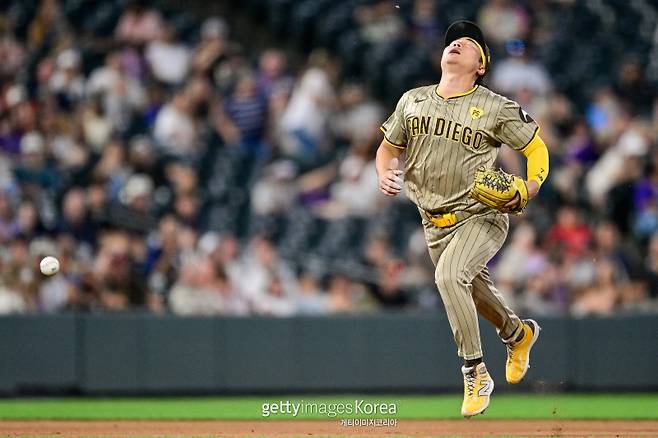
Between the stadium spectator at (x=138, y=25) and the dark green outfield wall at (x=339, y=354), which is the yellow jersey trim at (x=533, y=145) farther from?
the stadium spectator at (x=138, y=25)

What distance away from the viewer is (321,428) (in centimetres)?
930

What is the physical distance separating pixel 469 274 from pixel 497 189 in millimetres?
563

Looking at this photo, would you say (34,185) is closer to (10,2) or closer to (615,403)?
(10,2)

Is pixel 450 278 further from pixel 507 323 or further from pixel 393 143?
pixel 393 143

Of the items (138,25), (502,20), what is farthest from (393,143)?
(138,25)

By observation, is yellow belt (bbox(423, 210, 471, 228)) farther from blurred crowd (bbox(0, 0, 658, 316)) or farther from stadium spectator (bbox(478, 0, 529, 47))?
stadium spectator (bbox(478, 0, 529, 47))

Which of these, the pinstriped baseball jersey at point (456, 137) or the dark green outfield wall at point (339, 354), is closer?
the pinstriped baseball jersey at point (456, 137)

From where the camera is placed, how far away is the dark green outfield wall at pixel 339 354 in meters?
12.5

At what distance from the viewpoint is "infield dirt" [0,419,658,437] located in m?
8.86

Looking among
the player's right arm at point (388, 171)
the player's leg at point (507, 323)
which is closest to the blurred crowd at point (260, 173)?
the player's leg at point (507, 323)

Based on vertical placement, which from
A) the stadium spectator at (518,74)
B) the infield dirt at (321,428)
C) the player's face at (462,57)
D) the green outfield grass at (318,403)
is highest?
the stadium spectator at (518,74)

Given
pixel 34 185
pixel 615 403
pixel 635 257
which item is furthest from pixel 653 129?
pixel 34 185

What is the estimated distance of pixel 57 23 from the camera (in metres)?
15.2

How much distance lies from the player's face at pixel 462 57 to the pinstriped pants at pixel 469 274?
88 centimetres
